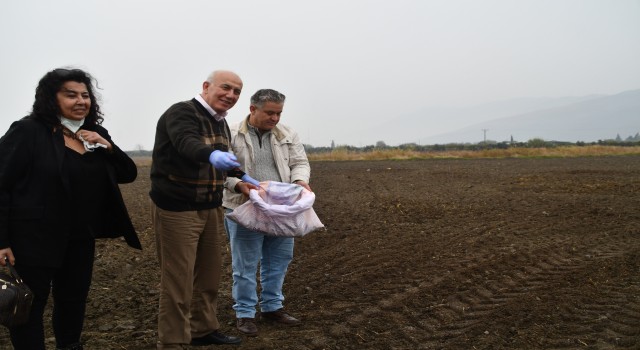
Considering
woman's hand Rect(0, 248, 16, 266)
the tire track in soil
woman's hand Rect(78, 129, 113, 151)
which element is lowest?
the tire track in soil

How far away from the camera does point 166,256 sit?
3.48 m

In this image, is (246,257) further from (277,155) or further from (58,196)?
(58,196)

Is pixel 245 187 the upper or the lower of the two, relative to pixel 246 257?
upper

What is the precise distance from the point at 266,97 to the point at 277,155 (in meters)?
0.46

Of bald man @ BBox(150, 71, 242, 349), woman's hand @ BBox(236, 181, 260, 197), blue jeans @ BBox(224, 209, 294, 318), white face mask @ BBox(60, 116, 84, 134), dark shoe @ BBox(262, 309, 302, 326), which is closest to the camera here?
white face mask @ BBox(60, 116, 84, 134)

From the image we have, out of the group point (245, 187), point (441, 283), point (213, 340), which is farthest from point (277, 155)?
point (441, 283)

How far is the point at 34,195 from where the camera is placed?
9.98ft

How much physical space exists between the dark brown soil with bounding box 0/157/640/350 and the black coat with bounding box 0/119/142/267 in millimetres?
1191

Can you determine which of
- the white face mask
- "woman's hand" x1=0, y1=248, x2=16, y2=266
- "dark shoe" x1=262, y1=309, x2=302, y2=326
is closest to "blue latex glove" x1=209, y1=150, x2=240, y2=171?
the white face mask

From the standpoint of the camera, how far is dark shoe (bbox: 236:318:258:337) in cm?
409

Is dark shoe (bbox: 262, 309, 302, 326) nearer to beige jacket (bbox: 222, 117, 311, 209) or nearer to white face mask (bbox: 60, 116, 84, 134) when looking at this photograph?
beige jacket (bbox: 222, 117, 311, 209)

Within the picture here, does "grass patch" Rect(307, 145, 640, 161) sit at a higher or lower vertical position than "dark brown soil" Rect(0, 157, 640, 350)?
higher

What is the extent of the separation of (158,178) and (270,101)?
0.97 metres

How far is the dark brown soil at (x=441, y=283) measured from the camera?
4.03 meters
